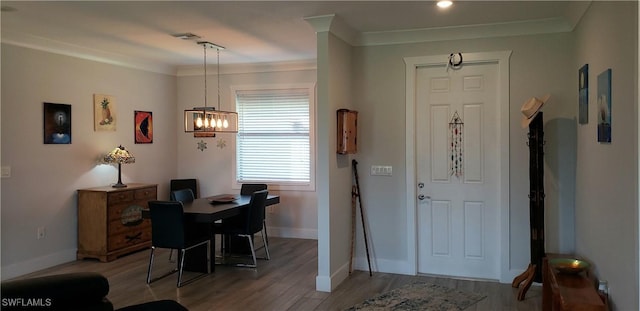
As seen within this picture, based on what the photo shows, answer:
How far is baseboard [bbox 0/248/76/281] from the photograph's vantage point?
15.5 feet

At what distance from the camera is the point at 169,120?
7000 millimetres

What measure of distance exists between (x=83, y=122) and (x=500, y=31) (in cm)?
461

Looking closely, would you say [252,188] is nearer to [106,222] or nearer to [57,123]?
[106,222]

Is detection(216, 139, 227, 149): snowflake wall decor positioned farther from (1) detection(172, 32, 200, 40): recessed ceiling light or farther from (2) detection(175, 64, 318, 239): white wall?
(1) detection(172, 32, 200, 40): recessed ceiling light

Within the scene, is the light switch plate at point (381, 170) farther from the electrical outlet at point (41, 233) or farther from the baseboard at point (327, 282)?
the electrical outlet at point (41, 233)

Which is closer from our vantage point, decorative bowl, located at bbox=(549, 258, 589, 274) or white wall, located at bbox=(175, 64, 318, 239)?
decorative bowl, located at bbox=(549, 258, 589, 274)

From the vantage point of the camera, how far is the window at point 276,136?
6562 millimetres

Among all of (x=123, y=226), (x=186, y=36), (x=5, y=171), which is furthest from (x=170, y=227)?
(x=186, y=36)

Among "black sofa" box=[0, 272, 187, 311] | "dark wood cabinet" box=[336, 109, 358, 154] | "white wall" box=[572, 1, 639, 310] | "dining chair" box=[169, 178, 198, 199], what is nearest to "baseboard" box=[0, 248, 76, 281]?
"dining chair" box=[169, 178, 198, 199]

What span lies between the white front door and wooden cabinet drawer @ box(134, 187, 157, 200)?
3.34 m

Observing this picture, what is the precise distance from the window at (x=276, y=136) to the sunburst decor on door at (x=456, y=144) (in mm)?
2338

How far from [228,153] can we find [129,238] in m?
1.86

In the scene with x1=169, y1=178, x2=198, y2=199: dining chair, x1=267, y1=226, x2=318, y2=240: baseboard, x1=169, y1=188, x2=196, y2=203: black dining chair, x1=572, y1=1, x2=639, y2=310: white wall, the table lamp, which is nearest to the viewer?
x1=572, y1=1, x2=639, y2=310: white wall

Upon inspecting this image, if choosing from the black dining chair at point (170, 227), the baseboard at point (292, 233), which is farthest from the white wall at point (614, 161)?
the baseboard at point (292, 233)
